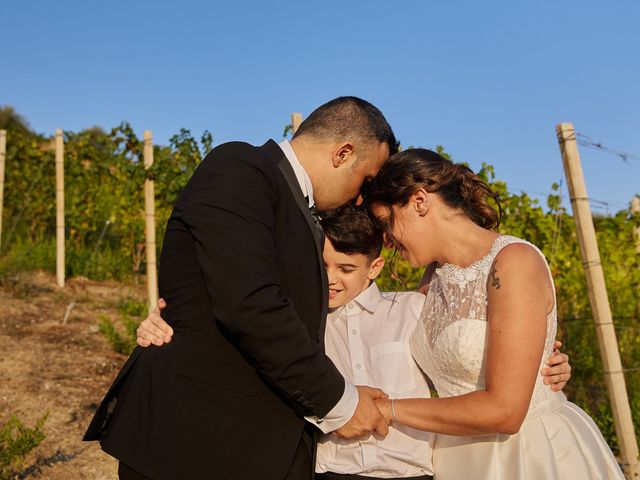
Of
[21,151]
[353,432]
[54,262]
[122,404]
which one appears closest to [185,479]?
[122,404]

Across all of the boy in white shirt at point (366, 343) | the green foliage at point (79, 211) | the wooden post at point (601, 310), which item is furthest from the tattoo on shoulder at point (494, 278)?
the green foliage at point (79, 211)

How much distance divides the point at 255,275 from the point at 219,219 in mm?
203

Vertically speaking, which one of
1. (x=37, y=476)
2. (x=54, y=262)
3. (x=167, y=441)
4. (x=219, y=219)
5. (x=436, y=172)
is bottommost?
(x=37, y=476)

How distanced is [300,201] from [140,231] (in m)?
9.82

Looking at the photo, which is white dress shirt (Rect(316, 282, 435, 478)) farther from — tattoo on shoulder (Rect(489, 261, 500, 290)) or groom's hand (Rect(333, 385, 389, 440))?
tattoo on shoulder (Rect(489, 261, 500, 290))

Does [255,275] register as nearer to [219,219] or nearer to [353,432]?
[219,219]

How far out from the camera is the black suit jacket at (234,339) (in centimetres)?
203

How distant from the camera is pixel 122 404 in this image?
2.38 m

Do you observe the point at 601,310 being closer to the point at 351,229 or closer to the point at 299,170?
the point at 351,229

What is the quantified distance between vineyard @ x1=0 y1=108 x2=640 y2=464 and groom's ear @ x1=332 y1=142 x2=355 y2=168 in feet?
13.2

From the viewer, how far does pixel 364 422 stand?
2291 millimetres

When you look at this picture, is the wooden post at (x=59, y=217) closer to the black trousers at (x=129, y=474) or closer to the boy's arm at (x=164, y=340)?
the boy's arm at (x=164, y=340)

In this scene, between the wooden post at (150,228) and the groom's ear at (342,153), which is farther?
the wooden post at (150,228)

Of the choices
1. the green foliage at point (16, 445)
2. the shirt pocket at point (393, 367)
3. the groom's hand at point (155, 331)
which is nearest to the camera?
the groom's hand at point (155, 331)
